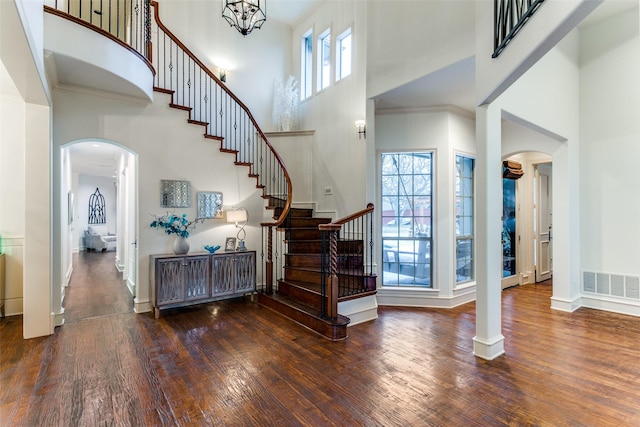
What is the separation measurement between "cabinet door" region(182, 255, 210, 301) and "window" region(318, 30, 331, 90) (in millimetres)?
3998

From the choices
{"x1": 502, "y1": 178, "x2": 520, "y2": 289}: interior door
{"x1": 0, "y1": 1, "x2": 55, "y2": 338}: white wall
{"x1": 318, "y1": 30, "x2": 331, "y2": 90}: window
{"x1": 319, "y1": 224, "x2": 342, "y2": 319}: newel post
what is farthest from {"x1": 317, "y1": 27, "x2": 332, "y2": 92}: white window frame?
{"x1": 0, "y1": 1, "x2": 55, "y2": 338}: white wall

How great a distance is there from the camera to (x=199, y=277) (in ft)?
14.6

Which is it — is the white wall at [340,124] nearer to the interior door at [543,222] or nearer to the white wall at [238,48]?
the white wall at [238,48]

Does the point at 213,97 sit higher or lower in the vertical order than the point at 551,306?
higher

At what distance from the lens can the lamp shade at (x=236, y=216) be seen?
4816mm

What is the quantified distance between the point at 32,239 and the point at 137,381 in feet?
7.24

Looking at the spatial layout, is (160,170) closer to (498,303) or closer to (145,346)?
(145,346)

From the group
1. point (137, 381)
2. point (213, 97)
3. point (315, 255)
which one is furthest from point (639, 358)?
point (213, 97)

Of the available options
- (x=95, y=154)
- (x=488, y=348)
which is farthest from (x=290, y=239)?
(x=95, y=154)

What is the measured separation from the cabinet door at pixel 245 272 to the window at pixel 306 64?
3.62 meters

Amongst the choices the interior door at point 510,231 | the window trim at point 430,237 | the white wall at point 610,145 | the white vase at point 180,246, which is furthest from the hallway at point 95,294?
the white wall at point 610,145

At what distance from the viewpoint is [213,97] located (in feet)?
20.6

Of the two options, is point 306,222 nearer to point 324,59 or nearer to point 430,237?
point 430,237

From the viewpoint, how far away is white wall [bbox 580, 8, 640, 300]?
4312 mm
